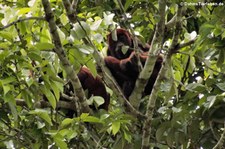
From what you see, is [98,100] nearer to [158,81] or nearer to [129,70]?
[158,81]

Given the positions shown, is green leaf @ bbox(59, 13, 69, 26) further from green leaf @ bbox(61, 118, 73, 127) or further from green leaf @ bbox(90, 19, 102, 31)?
green leaf @ bbox(61, 118, 73, 127)

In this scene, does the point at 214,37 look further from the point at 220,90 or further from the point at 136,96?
the point at 136,96

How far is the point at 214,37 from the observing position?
3178mm

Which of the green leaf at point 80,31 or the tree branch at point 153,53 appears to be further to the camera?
the tree branch at point 153,53

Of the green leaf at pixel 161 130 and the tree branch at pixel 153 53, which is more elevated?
the tree branch at pixel 153 53

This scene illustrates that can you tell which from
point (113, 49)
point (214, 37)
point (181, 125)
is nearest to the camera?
point (214, 37)

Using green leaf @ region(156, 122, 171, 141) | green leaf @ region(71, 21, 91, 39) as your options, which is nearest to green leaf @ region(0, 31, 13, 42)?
green leaf @ region(71, 21, 91, 39)

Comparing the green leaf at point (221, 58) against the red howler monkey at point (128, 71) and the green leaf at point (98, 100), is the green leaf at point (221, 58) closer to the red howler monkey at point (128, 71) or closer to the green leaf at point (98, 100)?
the green leaf at point (98, 100)

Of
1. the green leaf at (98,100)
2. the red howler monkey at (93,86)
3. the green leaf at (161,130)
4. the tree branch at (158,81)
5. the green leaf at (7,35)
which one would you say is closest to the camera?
the green leaf at (7,35)

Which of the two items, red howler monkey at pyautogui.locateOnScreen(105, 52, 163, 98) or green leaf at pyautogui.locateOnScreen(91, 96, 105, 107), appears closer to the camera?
green leaf at pyautogui.locateOnScreen(91, 96, 105, 107)

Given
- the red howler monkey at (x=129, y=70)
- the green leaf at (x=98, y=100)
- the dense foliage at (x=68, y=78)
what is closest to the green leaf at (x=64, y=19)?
the dense foliage at (x=68, y=78)

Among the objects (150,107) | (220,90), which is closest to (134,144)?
(150,107)

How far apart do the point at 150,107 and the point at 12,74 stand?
3.87ft

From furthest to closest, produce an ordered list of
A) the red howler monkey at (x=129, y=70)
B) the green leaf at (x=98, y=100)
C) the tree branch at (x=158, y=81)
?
the red howler monkey at (x=129, y=70)
the green leaf at (x=98, y=100)
the tree branch at (x=158, y=81)
